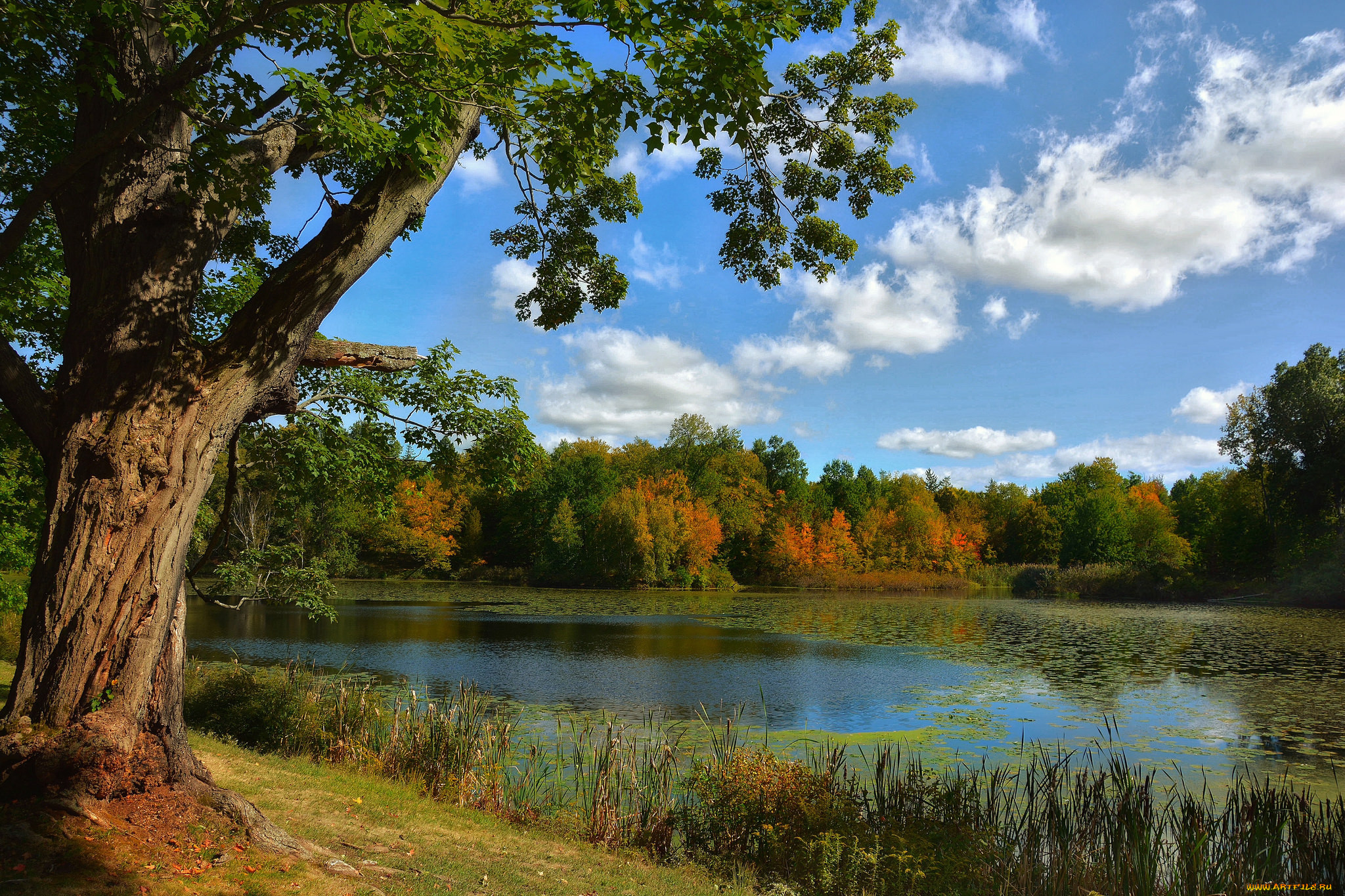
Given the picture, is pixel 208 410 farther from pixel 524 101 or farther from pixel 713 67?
pixel 713 67

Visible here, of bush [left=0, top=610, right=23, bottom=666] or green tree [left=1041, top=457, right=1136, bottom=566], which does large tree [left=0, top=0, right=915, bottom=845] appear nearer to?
bush [left=0, top=610, right=23, bottom=666]

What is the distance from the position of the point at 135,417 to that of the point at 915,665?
58.4 ft

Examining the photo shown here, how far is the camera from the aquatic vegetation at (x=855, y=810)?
5.68 m

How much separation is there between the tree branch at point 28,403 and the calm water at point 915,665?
959 centimetres

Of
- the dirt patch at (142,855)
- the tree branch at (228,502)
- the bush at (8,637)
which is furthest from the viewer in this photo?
the bush at (8,637)

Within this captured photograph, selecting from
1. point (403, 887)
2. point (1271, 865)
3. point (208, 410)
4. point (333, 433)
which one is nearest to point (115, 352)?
point (208, 410)

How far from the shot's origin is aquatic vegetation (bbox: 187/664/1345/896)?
18.6 ft

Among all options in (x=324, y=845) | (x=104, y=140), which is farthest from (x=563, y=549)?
(x=104, y=140)

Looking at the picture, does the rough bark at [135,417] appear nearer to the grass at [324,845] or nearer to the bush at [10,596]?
the grass at [324,845]

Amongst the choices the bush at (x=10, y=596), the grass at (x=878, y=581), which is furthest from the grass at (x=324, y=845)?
the grass at (x=878, y=581)

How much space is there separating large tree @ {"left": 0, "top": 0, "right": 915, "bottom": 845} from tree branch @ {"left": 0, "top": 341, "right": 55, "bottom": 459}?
0.01 meters

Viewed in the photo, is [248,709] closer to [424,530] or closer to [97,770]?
[97,770]

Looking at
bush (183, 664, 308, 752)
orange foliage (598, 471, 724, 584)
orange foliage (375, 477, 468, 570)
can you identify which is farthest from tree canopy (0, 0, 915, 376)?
orange foliage (375, 477, 468, 570)

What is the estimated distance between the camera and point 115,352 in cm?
434
